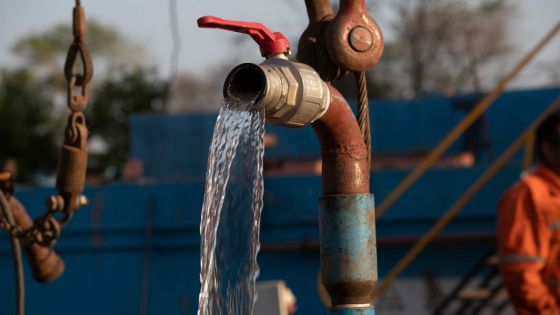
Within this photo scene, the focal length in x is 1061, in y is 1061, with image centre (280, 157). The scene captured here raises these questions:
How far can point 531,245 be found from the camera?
14.3 ft

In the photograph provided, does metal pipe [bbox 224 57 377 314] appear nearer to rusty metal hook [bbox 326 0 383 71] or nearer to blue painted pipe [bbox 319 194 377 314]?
blue painted pipe [bbox 319 194 377 314]

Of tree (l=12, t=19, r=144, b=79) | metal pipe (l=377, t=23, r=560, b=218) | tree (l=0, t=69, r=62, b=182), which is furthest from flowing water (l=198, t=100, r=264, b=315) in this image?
tree (l=12, t=19, r=144, b=79)

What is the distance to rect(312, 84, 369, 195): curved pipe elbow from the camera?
2098 mm

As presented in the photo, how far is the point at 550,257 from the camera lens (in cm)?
445

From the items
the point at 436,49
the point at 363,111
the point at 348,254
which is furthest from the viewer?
the point at 436,49

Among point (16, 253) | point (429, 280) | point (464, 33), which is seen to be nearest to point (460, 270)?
point (429, 280)

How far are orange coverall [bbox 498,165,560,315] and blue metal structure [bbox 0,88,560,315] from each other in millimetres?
2861

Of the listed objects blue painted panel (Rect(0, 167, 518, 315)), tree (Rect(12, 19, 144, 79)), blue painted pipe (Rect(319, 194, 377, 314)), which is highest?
tree (Rect(12, 19, 144, 79))

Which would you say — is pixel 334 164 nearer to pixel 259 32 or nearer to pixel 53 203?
pixel 259 32

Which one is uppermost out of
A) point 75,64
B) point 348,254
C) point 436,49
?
point 436,49

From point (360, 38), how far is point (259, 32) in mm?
217

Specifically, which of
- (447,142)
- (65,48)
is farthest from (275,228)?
(65,48)

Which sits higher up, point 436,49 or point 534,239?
point 436,49

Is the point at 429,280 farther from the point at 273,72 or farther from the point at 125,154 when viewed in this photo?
the point at 125,154
